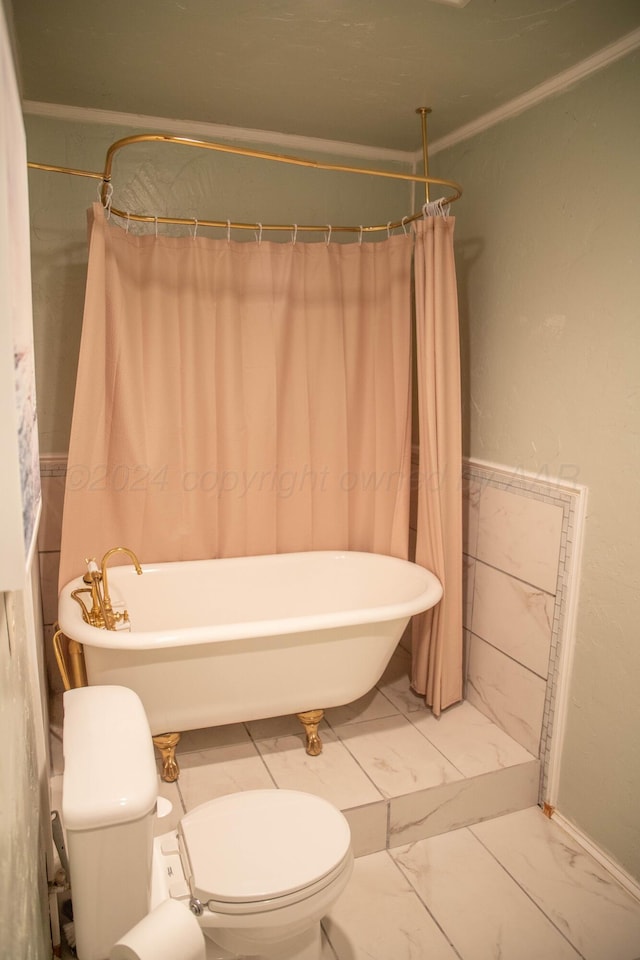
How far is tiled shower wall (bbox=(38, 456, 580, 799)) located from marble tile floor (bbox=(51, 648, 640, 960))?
0.45ft

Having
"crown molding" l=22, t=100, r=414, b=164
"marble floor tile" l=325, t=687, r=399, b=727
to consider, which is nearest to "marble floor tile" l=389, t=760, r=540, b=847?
"marble floor tile" l=325, t=687, r=399, b=727

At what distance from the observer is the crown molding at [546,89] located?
5.84ft

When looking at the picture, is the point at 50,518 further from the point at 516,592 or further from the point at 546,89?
the point at 546,89

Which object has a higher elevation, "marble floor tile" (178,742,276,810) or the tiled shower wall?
the tiled shower wall

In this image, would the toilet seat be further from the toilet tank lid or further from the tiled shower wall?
the tiled shower wall

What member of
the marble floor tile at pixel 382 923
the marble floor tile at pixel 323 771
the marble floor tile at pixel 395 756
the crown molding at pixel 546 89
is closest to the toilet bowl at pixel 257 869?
the marble floor tile at pixel 382 923

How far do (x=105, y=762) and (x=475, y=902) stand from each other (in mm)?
1296

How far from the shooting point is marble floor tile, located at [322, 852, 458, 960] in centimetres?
167

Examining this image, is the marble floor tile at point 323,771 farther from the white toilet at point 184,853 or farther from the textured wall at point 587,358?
the textured wall at point 587,358

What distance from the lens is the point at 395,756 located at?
2.25 metres

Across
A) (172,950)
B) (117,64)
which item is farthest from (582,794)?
(117,64)

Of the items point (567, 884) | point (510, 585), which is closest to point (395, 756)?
point (567, 884)

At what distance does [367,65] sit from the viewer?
1.95 meters

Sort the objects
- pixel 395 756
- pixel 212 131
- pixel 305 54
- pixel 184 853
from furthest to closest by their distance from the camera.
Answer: pixel 212 131, pixel 395 756, pixel 305 54, pixel 184 853
